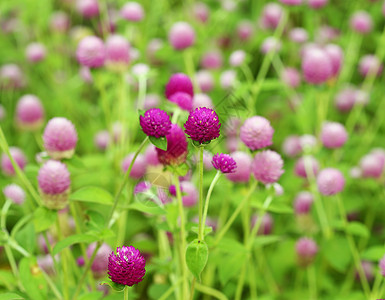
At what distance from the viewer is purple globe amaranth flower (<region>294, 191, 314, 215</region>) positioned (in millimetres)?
1732

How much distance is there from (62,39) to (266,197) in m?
1.82

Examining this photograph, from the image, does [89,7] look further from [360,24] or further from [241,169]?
[241,169]

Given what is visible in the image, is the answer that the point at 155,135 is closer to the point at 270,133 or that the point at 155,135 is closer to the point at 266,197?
the point at 270,133

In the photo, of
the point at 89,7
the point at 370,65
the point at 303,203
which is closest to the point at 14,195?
the point at 303,203

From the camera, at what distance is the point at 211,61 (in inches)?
94.8

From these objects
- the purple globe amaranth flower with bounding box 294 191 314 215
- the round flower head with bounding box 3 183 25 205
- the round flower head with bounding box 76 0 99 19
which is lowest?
the purple globe amaranth flower with bounding box 294 191 314 215

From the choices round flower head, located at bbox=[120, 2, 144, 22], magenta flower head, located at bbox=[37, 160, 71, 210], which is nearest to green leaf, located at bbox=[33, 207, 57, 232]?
magenta flower head, located at bbox=[37, 160, 71, 210]

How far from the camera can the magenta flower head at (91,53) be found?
156 cm

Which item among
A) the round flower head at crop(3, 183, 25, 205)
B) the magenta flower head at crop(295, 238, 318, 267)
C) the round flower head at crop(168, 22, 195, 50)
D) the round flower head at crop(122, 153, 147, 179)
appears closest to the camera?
the round flower head at crop(3, 183, 25, 205)

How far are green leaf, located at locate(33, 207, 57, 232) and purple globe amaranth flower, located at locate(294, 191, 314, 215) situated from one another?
905 mm

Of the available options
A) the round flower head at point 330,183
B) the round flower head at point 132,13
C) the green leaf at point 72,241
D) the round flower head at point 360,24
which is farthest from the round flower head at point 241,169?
the round flower head at point 360,24

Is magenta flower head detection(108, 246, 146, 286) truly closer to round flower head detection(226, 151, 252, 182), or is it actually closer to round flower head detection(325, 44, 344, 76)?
round flower head detection(226, 151, 252, 182)

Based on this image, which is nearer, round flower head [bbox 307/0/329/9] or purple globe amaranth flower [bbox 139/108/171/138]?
purple globe amaranth flower [bbox 139/108/171/138]

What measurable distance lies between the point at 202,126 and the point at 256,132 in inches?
10.9
